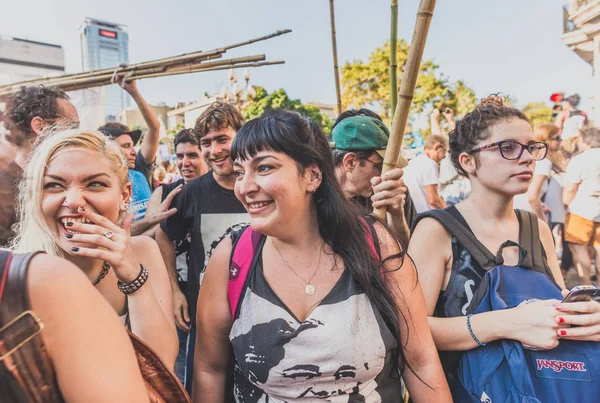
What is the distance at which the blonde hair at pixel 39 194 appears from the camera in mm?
1450

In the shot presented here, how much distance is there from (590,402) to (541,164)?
445cm

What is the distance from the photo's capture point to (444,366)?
6.03 feet

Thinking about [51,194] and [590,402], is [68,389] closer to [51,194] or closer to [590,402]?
[51,194]

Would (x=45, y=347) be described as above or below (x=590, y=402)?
above

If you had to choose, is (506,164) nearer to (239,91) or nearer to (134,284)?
(134,284)

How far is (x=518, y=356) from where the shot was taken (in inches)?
60.8

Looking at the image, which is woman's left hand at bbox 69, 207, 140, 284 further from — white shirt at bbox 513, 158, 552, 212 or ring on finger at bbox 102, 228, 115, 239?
white shirt at bbox 513, 158, 552, 212

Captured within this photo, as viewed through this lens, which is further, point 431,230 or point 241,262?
point 431,230

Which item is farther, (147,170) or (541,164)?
(541,164)

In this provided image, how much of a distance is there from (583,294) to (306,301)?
1.01m

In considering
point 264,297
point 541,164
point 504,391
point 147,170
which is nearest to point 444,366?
point 504,391

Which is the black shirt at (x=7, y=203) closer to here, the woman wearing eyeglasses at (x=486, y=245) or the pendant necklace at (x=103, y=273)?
the pendant necklace at (x=103, y=273)

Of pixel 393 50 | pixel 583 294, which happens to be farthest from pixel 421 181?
pixel 583 294

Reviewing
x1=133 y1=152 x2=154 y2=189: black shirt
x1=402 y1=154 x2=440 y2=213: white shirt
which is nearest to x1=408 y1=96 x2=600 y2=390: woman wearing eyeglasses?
x1=402 y1=154 x2=440 y2=213: white shirt
